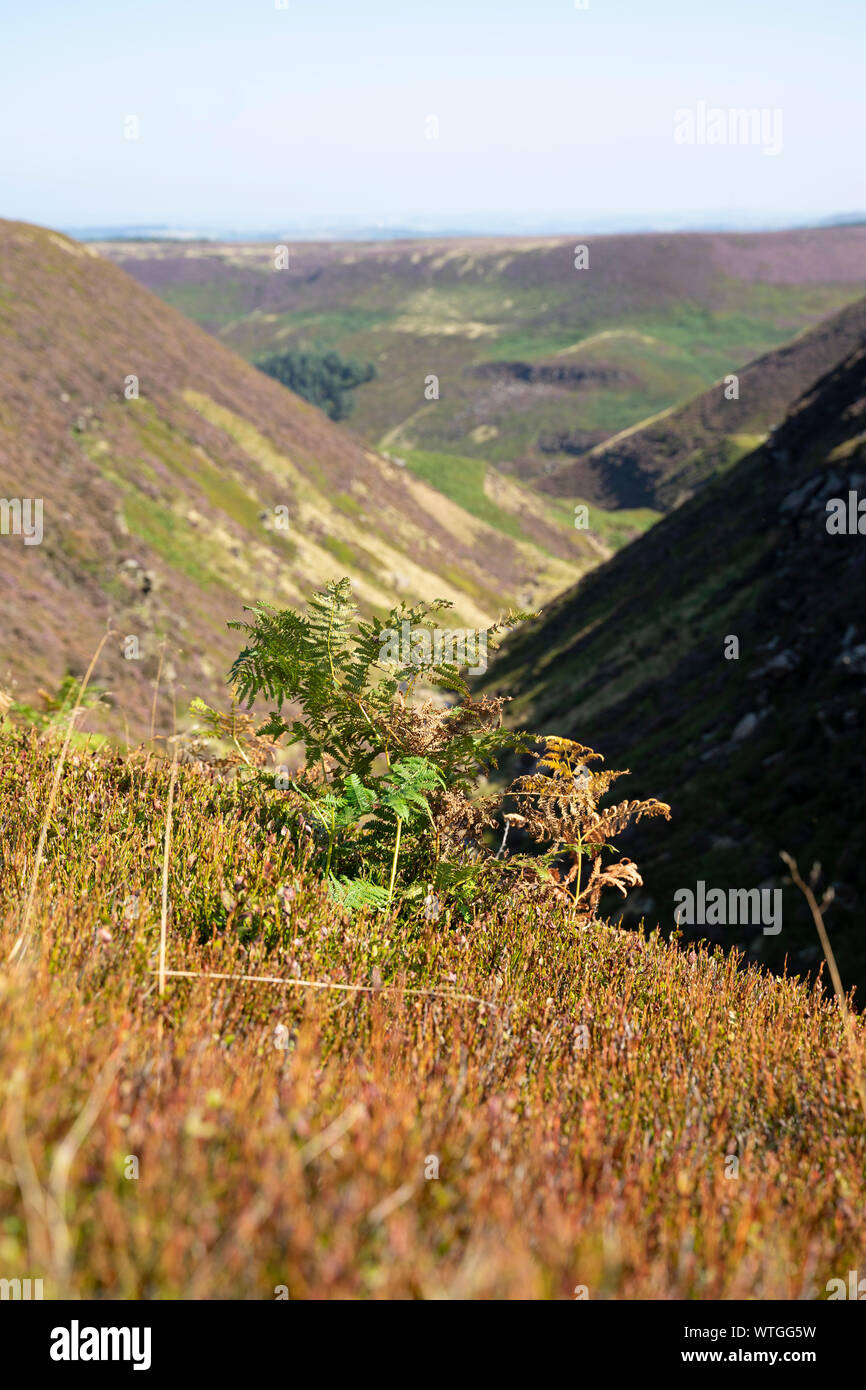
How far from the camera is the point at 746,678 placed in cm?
2091

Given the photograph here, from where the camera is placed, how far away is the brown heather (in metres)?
1.69

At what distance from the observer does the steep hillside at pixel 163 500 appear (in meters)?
34.7

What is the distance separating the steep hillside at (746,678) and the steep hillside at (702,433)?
46.8 meters

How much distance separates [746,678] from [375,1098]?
20089 mm

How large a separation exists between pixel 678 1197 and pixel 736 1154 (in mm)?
523

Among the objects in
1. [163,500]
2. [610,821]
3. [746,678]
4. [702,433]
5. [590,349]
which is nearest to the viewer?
[610,821]

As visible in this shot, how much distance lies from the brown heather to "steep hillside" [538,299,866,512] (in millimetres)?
82336

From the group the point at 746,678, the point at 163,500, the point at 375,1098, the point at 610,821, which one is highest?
the point at 163,500

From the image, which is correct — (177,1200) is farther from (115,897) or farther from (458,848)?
(458,848)

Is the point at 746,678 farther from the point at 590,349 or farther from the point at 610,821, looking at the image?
the point at 590,349

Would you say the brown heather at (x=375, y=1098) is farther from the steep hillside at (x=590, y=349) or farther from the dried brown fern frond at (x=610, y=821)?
the steep hillside at (x=590, y=349)

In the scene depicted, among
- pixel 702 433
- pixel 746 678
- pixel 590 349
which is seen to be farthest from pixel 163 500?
pixel 590 349

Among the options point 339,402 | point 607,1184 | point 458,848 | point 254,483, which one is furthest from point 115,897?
point 339,402

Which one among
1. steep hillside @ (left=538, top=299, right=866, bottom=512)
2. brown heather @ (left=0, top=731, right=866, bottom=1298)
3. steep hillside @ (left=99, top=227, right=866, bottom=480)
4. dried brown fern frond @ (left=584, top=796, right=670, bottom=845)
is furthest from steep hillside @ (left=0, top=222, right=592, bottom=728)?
steep hillside @ (left=99, top=227, right=866, bottom=480)
